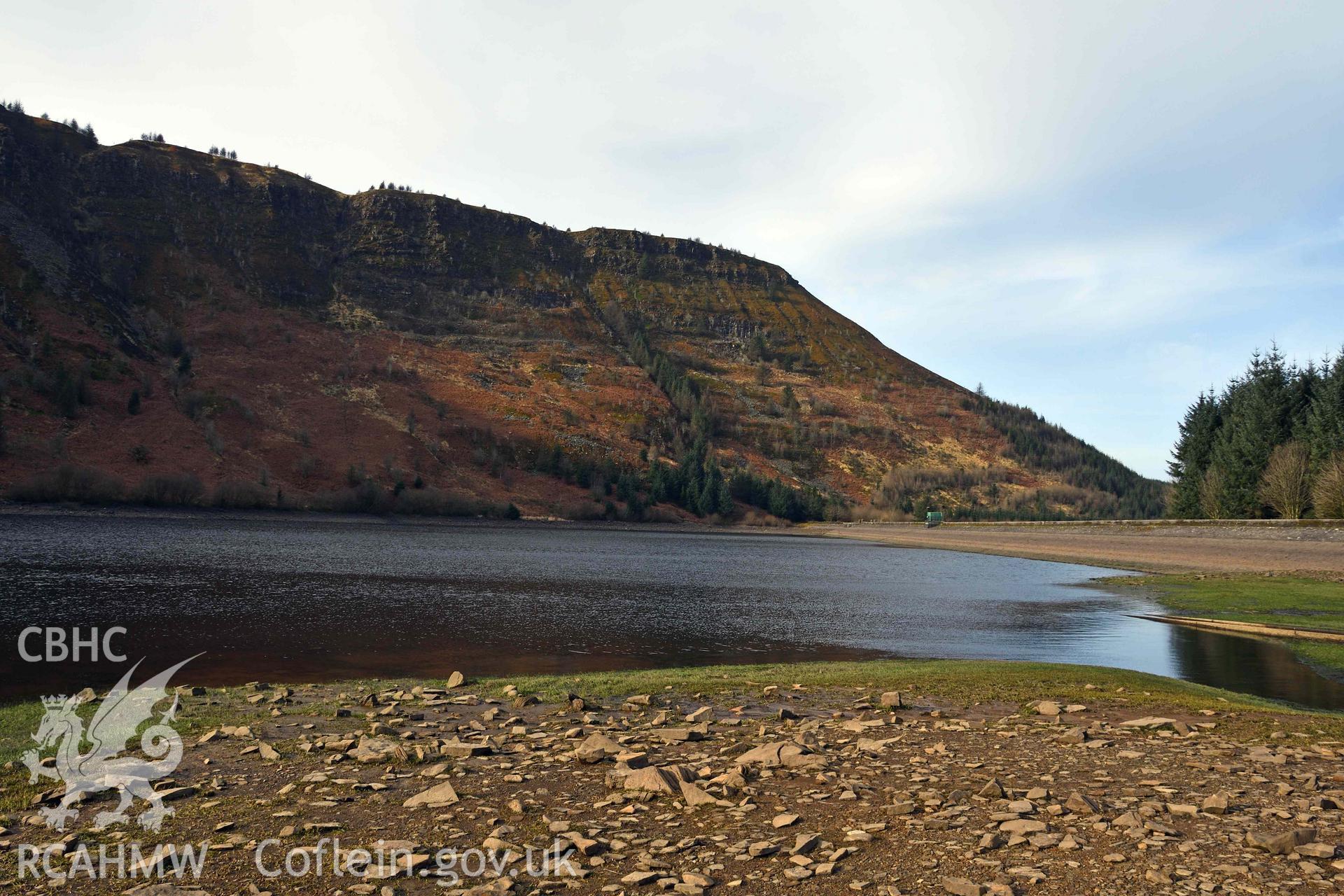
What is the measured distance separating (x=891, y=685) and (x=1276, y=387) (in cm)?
7662

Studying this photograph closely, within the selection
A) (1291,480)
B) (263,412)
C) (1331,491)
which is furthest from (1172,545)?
(263,412)

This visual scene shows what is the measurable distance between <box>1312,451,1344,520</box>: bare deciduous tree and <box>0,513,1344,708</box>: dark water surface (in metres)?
15.4

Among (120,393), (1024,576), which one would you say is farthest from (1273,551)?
(120,393)

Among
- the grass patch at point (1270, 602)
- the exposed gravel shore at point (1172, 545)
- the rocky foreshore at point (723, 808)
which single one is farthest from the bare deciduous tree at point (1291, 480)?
the rocky foreshore at point (723, 808)

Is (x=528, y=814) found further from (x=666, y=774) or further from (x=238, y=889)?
(x=238, y=889)

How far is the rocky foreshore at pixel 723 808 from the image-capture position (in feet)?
21.5

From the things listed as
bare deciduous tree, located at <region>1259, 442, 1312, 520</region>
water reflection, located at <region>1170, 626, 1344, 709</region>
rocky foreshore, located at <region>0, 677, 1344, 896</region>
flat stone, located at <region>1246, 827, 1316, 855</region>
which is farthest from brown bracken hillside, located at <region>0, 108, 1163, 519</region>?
flat stone, located at <region>1246, 827, 1316, 855</region>

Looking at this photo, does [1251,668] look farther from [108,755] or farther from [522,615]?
[108,755]

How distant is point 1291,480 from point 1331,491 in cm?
709

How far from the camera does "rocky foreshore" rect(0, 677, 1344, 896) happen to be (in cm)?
657

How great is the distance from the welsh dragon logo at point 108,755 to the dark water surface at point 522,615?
17.8ft

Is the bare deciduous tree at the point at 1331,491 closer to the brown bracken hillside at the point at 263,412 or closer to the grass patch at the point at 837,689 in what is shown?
the grass patch at the point at 837,689

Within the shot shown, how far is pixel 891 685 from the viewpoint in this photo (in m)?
16.6

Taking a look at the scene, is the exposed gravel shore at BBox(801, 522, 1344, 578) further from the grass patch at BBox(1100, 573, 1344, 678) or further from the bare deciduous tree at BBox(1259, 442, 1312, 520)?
the bare deciduous tree at BBox(1259, 442, 1312, 520)
